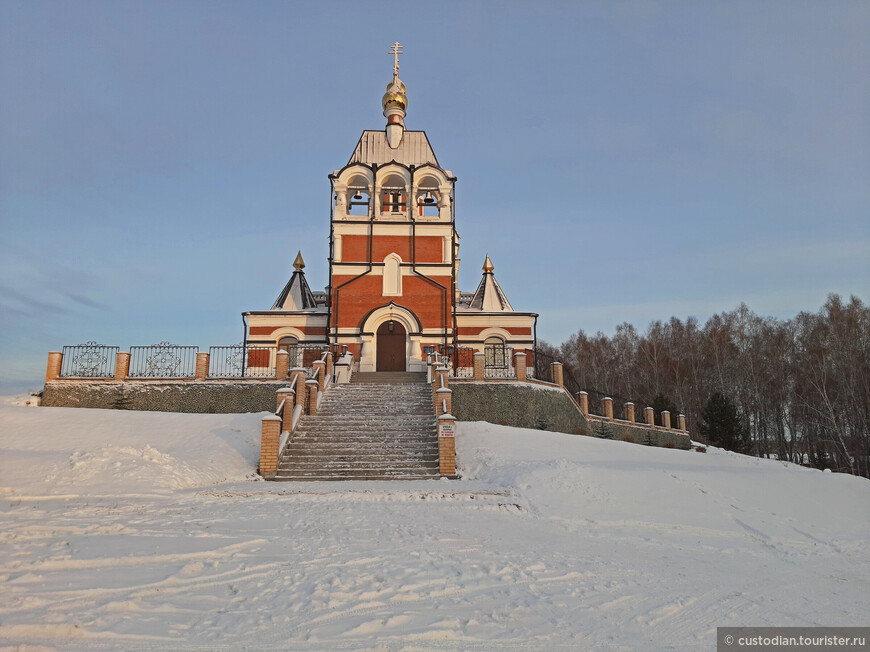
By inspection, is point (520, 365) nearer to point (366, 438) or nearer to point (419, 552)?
point (366, 438)

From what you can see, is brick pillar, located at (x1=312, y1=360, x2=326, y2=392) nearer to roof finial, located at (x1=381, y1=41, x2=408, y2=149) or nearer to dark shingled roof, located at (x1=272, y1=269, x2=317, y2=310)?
dark shingled roof, located at (x1=272, y1=269, x2=317, y2=310)

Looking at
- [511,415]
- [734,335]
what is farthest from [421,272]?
[734,335]

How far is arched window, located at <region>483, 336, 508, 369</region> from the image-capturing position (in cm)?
2188

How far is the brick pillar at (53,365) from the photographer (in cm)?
1633

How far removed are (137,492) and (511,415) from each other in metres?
10.5

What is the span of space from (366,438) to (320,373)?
323 cm

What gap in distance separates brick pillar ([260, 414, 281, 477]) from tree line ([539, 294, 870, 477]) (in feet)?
40.8

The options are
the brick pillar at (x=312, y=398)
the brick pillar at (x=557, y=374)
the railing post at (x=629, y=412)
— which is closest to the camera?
the brick pillar at (x=312, y=398)

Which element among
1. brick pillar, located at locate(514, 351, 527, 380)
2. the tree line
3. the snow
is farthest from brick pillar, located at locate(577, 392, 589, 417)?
the snow

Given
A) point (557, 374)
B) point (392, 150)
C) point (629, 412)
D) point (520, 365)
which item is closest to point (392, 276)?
point (392, 150)

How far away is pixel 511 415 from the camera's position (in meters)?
16.5

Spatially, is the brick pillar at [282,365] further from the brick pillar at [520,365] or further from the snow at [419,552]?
the brick pillar at [520,365]

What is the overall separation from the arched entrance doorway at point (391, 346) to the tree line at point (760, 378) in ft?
20.7

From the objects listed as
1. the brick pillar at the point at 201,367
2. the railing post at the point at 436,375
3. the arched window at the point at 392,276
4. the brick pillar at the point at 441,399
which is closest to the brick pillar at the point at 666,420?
the arched window at the point at 392,276
